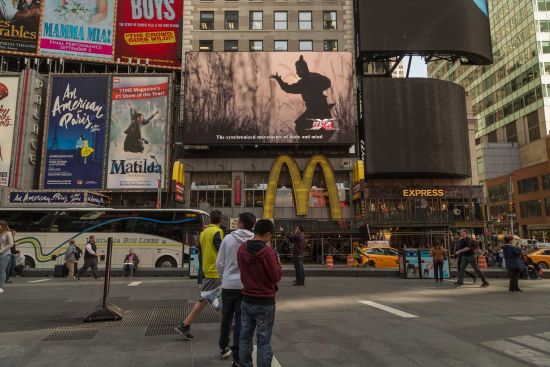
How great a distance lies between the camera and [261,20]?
141ft

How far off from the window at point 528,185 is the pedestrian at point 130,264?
219ft

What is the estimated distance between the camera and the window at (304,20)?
140 feet

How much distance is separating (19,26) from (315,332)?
47267 mm

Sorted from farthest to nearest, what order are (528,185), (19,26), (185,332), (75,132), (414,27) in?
(528,185)
(19,26)
(414,27)
(75,132)
(185,332)

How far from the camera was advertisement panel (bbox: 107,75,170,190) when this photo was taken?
1464 inches

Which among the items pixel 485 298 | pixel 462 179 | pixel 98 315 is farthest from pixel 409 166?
pixel 98 315

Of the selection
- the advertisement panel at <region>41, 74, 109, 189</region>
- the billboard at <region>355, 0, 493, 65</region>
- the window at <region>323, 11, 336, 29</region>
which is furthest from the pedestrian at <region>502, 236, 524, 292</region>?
the window at <region>323, 11, 336, 29</region>

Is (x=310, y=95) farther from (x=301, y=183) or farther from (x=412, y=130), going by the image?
(x=412, y=130)

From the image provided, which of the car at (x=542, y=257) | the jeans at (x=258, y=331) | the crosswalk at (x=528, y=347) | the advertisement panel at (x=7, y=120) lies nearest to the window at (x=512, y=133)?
the car at (x=542, y=257)

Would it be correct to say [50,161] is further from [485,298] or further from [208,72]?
[485,298]

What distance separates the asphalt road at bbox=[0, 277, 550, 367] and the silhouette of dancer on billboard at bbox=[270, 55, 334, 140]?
27.8 meters

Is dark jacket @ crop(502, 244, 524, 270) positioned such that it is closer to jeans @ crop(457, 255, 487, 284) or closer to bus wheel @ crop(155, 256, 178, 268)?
jeans @ crop(457, 255, 487, 284)

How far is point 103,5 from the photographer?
140 ft

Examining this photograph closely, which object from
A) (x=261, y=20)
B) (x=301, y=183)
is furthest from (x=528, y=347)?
(x=261, y=20)
